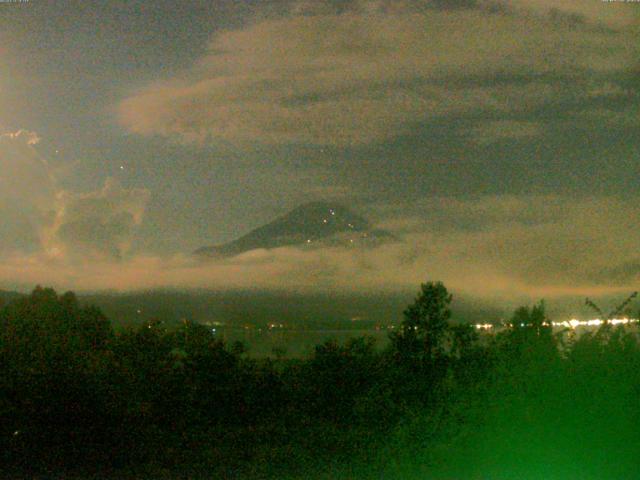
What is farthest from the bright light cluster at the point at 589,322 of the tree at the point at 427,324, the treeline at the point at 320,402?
the tree at the point at 427,324

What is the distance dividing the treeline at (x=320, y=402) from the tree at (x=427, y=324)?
0.02 m

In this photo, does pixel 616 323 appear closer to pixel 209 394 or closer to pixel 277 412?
pixel 277 412

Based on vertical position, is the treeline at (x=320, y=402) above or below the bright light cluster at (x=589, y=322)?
below

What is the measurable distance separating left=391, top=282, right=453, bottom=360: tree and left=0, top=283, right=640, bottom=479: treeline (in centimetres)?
2

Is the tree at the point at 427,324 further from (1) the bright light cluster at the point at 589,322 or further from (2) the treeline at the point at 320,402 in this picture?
(1) the bright light cluster at the point at 589,322

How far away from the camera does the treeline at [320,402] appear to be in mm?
6742

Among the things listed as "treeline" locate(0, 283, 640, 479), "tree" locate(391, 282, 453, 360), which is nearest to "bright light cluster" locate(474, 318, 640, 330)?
"treeline" locate(0, 283, 640, 479)

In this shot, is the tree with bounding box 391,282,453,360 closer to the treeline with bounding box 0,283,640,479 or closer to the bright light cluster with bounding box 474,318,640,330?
the treeline with bounding box 0,283,640,479

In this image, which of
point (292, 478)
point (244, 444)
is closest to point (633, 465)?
point (292, 478)

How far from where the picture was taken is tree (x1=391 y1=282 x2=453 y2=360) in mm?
11094

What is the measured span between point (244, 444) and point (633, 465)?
15.4 ft

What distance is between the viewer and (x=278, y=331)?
1296 cm

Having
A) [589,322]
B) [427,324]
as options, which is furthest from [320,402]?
[589,322]

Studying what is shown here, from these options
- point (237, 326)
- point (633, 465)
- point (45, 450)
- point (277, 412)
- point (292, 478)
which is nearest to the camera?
point (633, 465)
